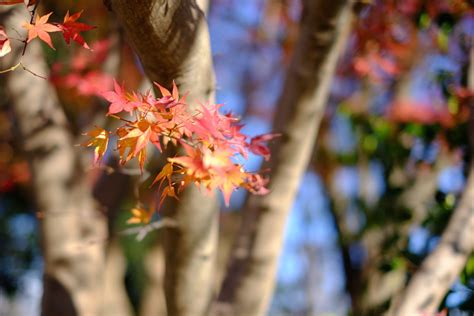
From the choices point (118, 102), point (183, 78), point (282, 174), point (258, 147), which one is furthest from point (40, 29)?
point (282, 174)

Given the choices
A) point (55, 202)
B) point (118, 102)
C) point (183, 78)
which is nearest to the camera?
point (118, 102)

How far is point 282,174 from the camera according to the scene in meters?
2.57

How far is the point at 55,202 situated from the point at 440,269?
187cm

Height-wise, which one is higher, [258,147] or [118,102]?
[118,102]

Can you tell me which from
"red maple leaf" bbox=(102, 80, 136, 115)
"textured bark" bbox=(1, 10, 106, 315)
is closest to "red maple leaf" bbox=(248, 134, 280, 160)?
"red maple leaf" bbox=(102, 80, 136, 115)

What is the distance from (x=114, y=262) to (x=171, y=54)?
2.97 meters

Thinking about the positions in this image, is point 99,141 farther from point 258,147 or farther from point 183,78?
point 258,147

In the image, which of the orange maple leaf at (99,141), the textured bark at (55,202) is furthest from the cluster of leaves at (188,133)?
the textured bark at (55,202)

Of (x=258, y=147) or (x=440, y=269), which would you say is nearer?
(x=258, y=147)

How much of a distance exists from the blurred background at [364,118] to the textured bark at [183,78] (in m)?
0.24

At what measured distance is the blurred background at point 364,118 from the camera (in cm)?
316

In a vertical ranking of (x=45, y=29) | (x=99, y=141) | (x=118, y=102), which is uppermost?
(x=45, y=29)

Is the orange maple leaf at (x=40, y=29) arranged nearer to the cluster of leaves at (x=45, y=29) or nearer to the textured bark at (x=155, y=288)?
the cluster of leaves at (x=45, y=29)

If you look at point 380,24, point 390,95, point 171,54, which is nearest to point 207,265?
point 171,54
